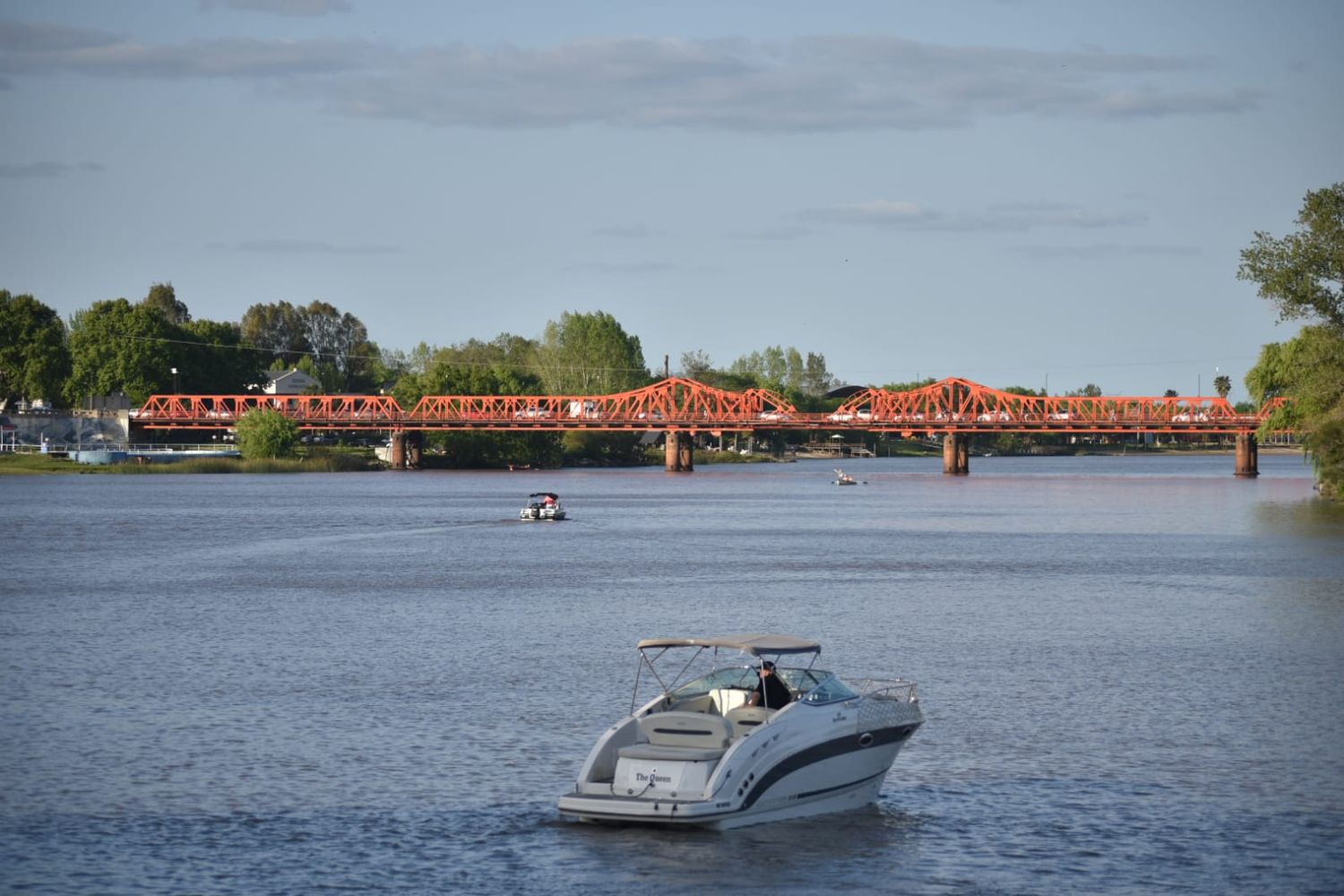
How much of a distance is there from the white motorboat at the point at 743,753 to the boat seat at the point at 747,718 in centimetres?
2

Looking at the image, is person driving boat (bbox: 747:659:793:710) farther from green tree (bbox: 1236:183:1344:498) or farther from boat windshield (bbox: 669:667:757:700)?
green tree (bbox: 1236:183:1344:498)

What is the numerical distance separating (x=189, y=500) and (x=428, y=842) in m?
136

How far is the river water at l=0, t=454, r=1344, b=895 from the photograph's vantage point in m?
30.5

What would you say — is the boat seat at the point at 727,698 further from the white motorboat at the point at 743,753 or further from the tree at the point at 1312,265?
the tree at the point at 1312,265

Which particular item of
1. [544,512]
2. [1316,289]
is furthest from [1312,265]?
[544,512]

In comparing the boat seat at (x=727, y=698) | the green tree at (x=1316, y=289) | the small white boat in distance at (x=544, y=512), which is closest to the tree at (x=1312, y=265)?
the green tree at (x=1316, y=289)

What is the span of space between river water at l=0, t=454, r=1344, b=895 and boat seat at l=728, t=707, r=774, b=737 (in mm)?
2075

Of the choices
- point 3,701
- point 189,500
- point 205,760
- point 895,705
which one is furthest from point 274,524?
point 895,705

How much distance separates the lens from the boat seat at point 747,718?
106 ft

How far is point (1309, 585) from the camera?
7938 centimetres

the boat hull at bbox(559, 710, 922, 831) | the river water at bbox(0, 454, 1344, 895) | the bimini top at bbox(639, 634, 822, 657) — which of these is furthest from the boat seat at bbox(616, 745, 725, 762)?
the bimini top at bbox(639, 634, 822, 657)

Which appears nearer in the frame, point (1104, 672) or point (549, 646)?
point (1104, 672)

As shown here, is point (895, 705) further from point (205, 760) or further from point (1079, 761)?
point (205, 760)

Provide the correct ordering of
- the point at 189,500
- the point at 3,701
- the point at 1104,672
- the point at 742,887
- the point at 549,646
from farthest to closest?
the point at 189,500, the point at 549,646, the point at 1104,672, the point at 3,701, the point at 742,887
